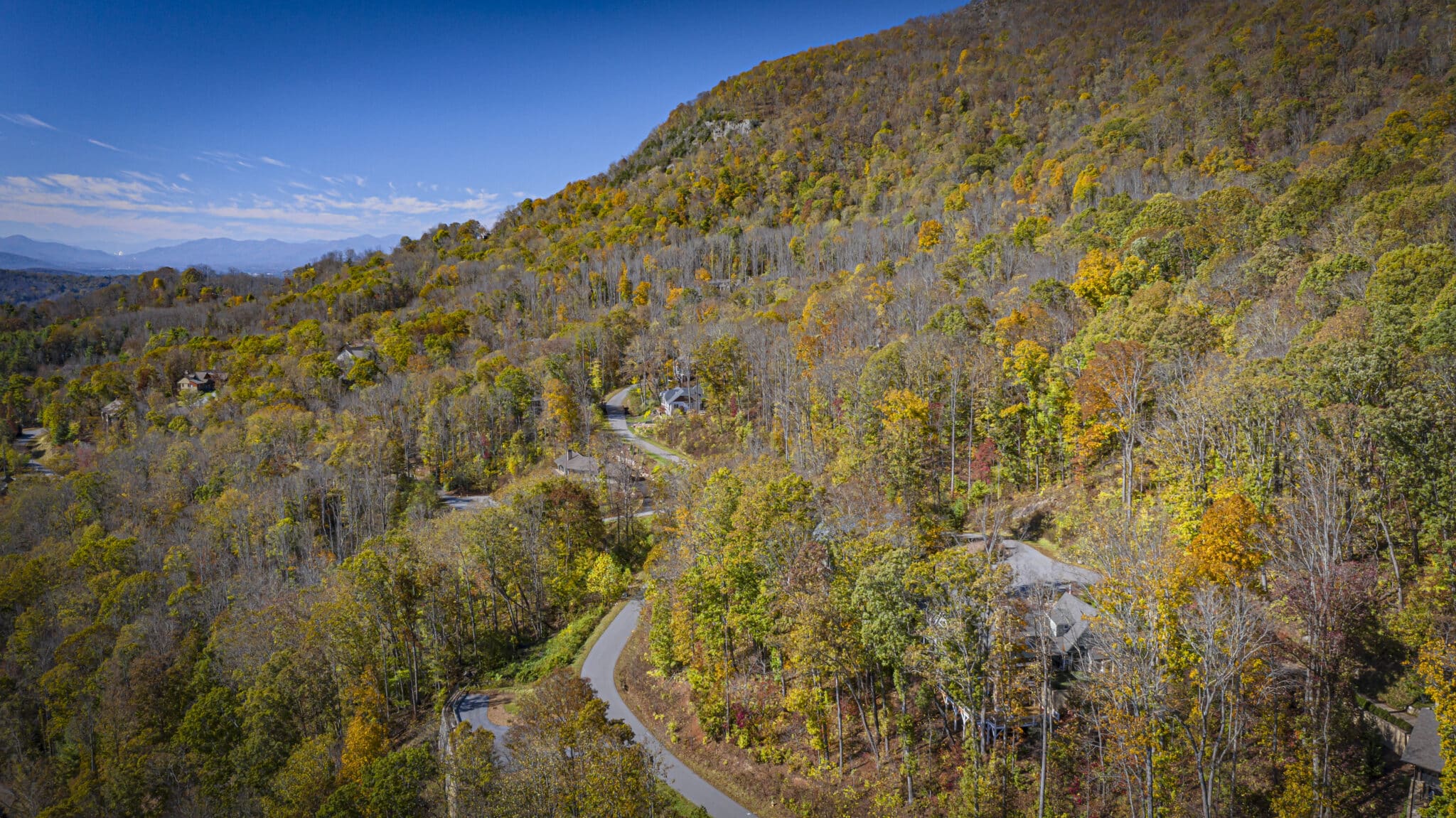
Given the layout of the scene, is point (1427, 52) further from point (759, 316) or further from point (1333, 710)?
point (1333, 710)

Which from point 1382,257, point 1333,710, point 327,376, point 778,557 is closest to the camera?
point 1333,710

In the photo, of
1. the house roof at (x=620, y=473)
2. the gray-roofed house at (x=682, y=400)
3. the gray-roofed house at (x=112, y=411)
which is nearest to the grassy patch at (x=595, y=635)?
the house roof at (x=620, y=473)

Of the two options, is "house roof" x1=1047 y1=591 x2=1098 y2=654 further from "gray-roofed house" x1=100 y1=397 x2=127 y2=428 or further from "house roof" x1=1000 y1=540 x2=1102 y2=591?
"gray-roofed house" x1=100 y1=397 x2=127 y2=428

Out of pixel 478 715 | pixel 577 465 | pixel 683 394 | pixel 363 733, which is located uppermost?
pixel 683 394

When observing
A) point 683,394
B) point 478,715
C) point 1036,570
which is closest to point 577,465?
point 683,394

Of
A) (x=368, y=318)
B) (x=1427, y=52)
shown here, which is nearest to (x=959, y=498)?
(x=1427, y=52)

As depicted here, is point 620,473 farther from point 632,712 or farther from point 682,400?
point 632,712

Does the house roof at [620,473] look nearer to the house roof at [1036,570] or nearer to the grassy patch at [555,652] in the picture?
the grassy patch at [555,652]

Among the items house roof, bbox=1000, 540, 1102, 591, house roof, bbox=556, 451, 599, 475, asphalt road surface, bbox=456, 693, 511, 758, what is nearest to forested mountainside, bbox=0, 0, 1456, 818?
house roof, bbox=1000, 540, 1102, 591
